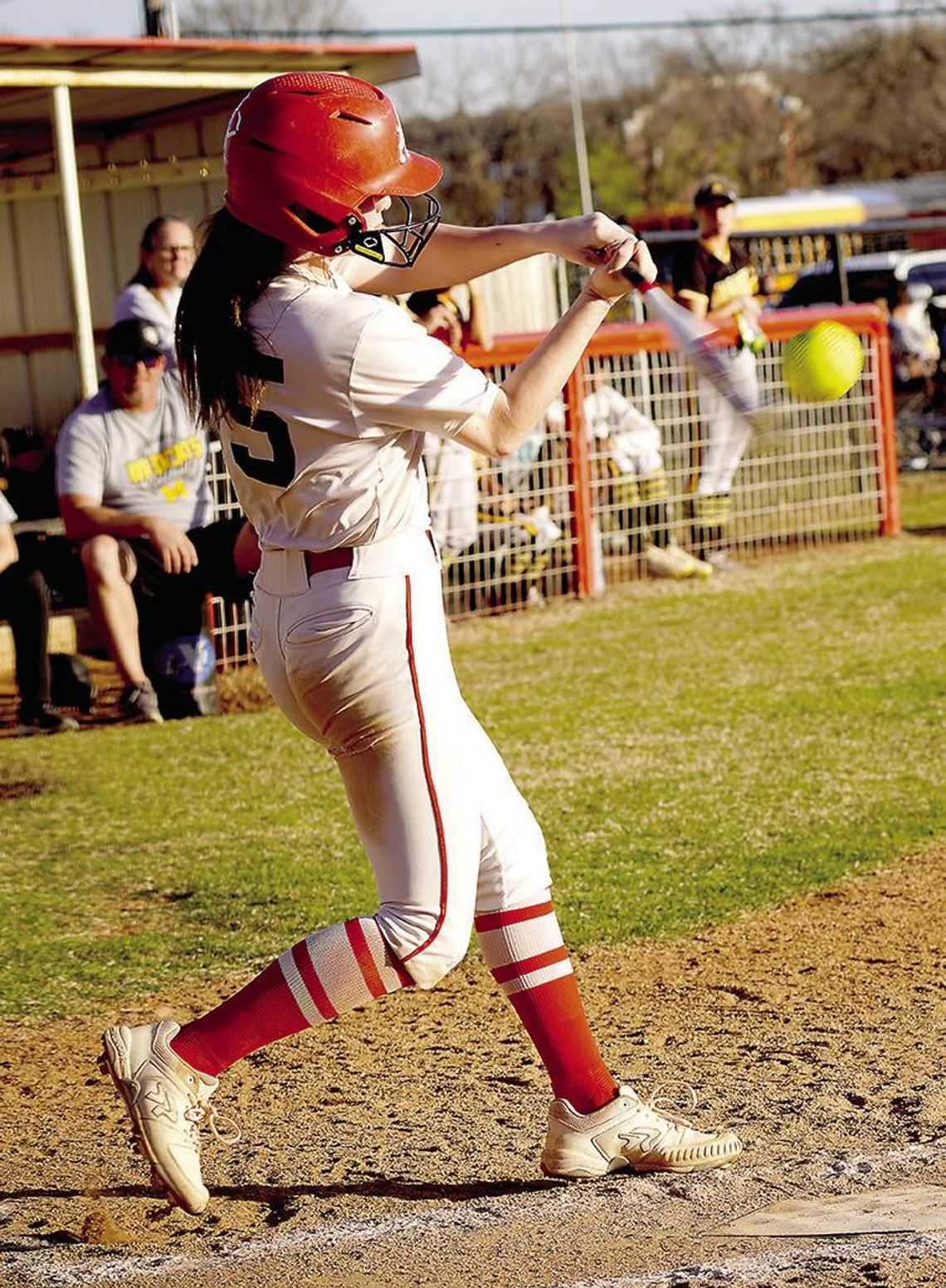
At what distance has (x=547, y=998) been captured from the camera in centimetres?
354

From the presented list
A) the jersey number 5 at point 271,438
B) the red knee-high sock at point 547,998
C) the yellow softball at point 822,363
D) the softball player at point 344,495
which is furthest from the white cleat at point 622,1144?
the yellow softball at point 822,363

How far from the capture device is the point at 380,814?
10.9 feet

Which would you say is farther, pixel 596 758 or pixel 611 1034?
pixel 596 758

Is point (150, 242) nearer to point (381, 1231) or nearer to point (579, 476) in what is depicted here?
point (579, 476)

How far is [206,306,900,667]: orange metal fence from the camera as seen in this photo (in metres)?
10.7

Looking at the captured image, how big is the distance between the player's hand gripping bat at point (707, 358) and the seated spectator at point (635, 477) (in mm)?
7481

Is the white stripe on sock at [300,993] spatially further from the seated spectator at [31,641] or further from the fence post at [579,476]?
the fence post at [579,476]

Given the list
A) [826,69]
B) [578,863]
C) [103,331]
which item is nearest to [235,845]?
[578,863]

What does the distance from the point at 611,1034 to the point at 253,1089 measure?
2.77ft

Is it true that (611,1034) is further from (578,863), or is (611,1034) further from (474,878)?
(578,863)

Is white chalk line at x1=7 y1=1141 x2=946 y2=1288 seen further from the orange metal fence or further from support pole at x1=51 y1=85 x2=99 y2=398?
support pole at x1=51 y1=85 x2=99 y2=398

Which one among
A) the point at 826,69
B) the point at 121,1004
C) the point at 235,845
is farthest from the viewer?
the point at 826,69

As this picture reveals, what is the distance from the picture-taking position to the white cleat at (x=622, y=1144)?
3.49 meters

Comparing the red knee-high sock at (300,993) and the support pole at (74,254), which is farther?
the support pole at (74,254)
